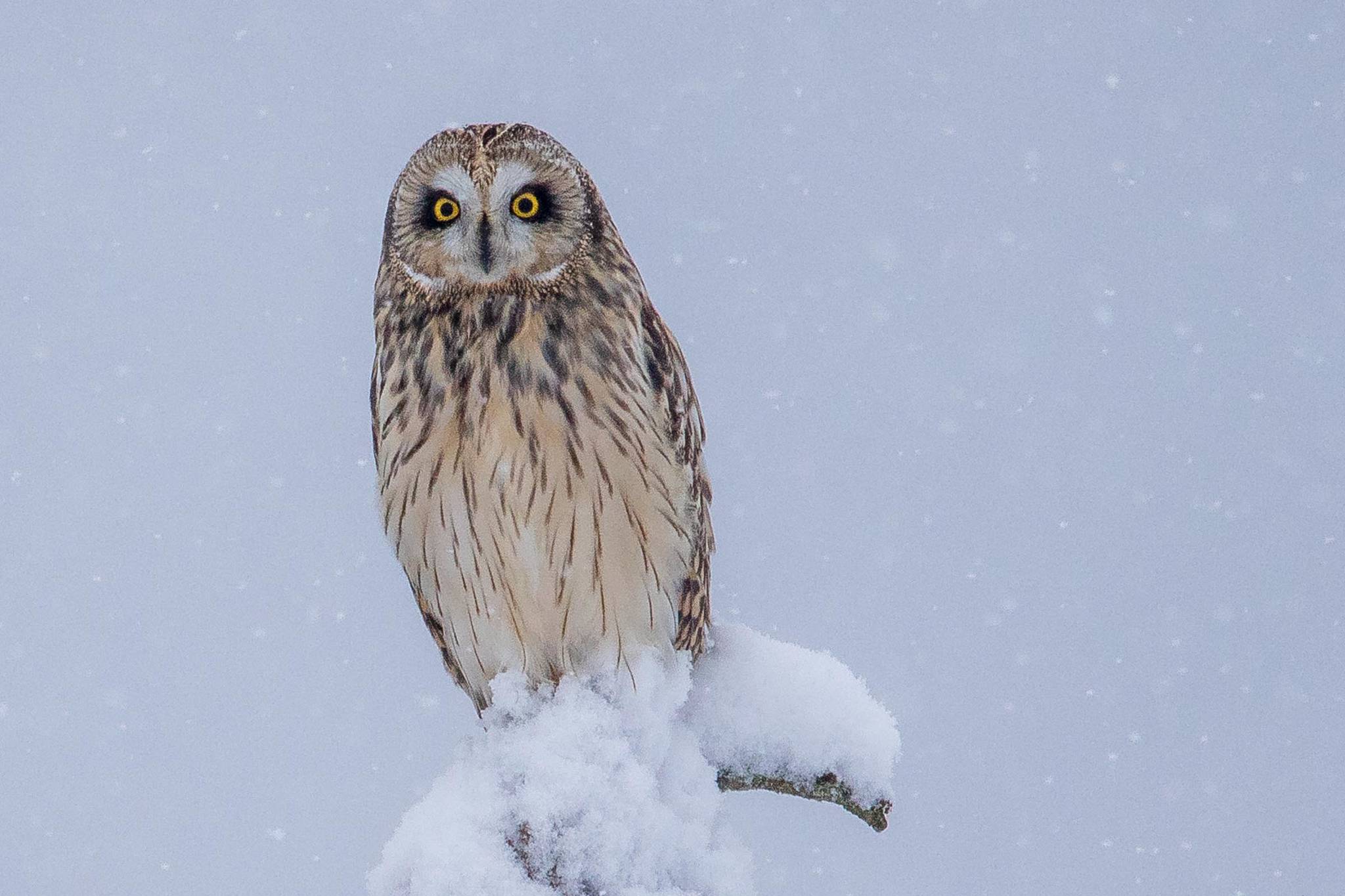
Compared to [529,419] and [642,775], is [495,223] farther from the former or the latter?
[642,775]

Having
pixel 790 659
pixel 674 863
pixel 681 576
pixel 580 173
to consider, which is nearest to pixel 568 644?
pixel 681 576

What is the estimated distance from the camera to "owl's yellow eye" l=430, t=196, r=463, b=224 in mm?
2631

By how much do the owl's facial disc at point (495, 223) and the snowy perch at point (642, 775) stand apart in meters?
0.86

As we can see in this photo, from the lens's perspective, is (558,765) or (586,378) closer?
(558,765)

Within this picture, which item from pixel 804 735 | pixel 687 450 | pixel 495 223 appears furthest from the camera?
pixel 687 450

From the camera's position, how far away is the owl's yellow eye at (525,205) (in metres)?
2.62

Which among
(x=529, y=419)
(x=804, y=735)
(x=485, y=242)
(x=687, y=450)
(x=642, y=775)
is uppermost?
(x=485, y=242)

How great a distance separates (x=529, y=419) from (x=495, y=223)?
1.32 feet

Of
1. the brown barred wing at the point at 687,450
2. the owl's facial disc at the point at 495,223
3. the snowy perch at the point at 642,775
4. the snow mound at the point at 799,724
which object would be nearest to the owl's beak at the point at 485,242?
the owl's facial disc at the point at 495,223

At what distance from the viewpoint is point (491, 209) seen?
259 cm

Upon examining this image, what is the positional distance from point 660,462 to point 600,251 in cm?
48

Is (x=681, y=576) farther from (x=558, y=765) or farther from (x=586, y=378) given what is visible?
(x=558, y=765)

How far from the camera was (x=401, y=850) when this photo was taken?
6.60 feet

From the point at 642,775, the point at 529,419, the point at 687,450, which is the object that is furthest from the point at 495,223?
the point at 642,775
